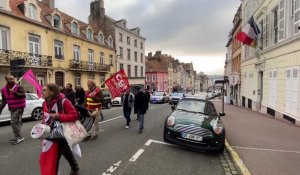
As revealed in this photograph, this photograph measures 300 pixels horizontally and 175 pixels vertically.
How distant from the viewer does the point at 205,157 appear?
557cm

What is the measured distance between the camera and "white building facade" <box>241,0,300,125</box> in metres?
9.84

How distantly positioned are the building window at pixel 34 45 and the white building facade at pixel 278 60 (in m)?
18.1

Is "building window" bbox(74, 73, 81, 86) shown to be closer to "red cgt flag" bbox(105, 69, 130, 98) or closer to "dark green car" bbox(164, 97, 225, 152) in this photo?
"red cgt flag" bbox(105, 69, 130, 98)

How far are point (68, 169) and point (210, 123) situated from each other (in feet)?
12.5

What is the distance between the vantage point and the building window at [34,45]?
18.2 metres

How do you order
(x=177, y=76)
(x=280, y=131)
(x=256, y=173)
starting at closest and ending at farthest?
(x=256, y=173)
(x=280, y=131)
(x=177, y=76)

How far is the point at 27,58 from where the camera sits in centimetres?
1712

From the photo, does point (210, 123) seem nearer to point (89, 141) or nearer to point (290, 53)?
point (89, 141)

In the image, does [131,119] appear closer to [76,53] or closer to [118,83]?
[118,83]

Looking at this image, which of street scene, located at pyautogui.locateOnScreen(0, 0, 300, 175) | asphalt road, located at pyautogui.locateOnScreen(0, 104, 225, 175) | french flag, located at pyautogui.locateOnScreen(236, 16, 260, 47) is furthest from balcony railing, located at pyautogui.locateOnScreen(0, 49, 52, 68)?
french flag, located at pyautogui.locateOnScreen(236, 16, 260, 47)

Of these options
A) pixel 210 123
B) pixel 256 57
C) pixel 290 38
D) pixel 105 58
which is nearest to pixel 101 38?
pixel 105 58

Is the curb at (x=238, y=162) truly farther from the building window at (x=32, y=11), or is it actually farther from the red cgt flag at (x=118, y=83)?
the building window at (x=32, y=11)

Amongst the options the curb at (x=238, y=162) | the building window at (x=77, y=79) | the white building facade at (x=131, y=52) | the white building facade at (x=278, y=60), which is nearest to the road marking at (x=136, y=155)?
the curb at (x=238, y=162)

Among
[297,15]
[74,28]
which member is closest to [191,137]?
[297,15]
